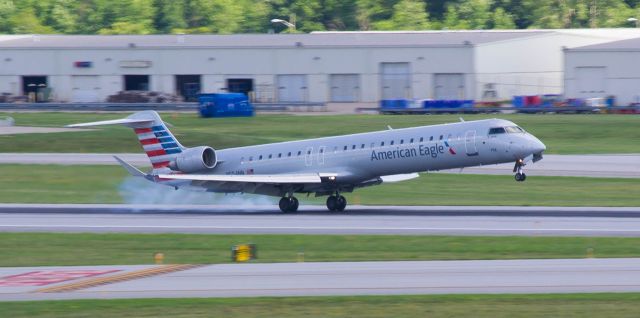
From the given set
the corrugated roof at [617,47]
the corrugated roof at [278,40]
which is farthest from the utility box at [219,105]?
the corrugated roof at [617,47]

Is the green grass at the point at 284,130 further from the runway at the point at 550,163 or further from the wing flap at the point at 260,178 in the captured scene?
the wing flap at the point at 260,178

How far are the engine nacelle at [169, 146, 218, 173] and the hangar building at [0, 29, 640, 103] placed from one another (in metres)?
60.9

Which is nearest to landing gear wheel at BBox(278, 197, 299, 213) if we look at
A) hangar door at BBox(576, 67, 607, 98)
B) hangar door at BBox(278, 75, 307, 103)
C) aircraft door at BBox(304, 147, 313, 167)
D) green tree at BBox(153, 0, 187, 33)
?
aircraft door at BBox(304, 147, 313, 167)

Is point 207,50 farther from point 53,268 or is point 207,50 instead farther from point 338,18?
point 53,268

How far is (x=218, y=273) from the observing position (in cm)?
2683

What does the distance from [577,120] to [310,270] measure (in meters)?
59.9

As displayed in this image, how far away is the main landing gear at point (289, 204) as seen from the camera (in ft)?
140

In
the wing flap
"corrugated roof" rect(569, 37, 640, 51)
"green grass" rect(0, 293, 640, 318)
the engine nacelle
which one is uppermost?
"corrugated roof" rect(569, 37, 640, 51)

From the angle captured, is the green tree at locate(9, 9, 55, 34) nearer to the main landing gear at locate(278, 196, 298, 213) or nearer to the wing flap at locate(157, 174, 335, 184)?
the wing flap at locate(157, 174, 335, 184)

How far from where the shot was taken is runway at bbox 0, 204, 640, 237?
35562 mm

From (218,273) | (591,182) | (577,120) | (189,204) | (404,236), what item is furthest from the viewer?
(577,120)

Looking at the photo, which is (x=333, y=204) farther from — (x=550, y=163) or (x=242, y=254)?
(x=550, y=163)

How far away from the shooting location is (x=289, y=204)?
42750 mm

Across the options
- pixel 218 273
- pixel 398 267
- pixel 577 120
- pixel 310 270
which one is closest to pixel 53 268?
pixel 218 273
